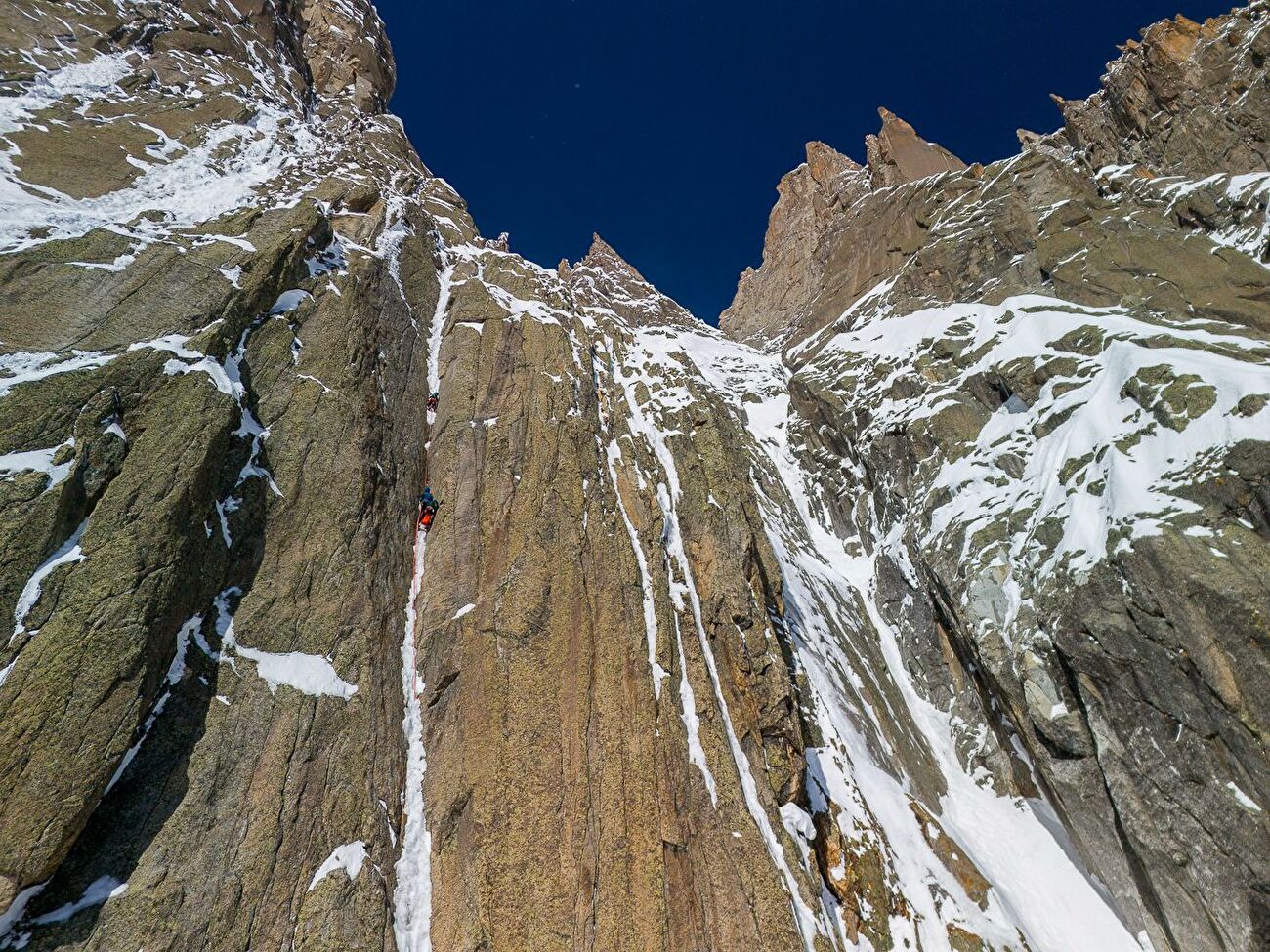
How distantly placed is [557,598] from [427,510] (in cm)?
750

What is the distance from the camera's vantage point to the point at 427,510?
24.2 m

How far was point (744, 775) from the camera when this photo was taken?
757 inches

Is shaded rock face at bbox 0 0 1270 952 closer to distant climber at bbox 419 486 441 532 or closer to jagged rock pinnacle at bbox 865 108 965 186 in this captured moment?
distant climber at bbox 419 486 441 532

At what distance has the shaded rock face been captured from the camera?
14.0m

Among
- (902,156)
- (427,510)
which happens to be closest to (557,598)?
(427,510)

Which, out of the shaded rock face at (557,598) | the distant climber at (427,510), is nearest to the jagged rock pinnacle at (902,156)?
the shaded rock face at (557,598)

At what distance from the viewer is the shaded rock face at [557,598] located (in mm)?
13953

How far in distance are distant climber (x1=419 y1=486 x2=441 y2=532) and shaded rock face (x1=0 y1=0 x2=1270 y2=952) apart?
726mm

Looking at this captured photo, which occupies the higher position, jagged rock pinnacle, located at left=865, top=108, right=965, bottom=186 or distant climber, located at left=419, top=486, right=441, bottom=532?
jagged rock pinnacle, located at left=865, top=108, right=965, bottom=186

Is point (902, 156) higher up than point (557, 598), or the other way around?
point (902, 156)

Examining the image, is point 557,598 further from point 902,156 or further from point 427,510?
point 902,156

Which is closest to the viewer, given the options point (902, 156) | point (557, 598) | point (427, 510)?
point (557, 598)

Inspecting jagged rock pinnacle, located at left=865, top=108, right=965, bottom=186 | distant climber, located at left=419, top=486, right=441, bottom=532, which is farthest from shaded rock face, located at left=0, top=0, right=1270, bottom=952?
jagged rock pinnacle, located at left=865, top=108, right=965, bottom=186

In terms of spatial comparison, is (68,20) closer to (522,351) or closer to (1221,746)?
(522,351)
